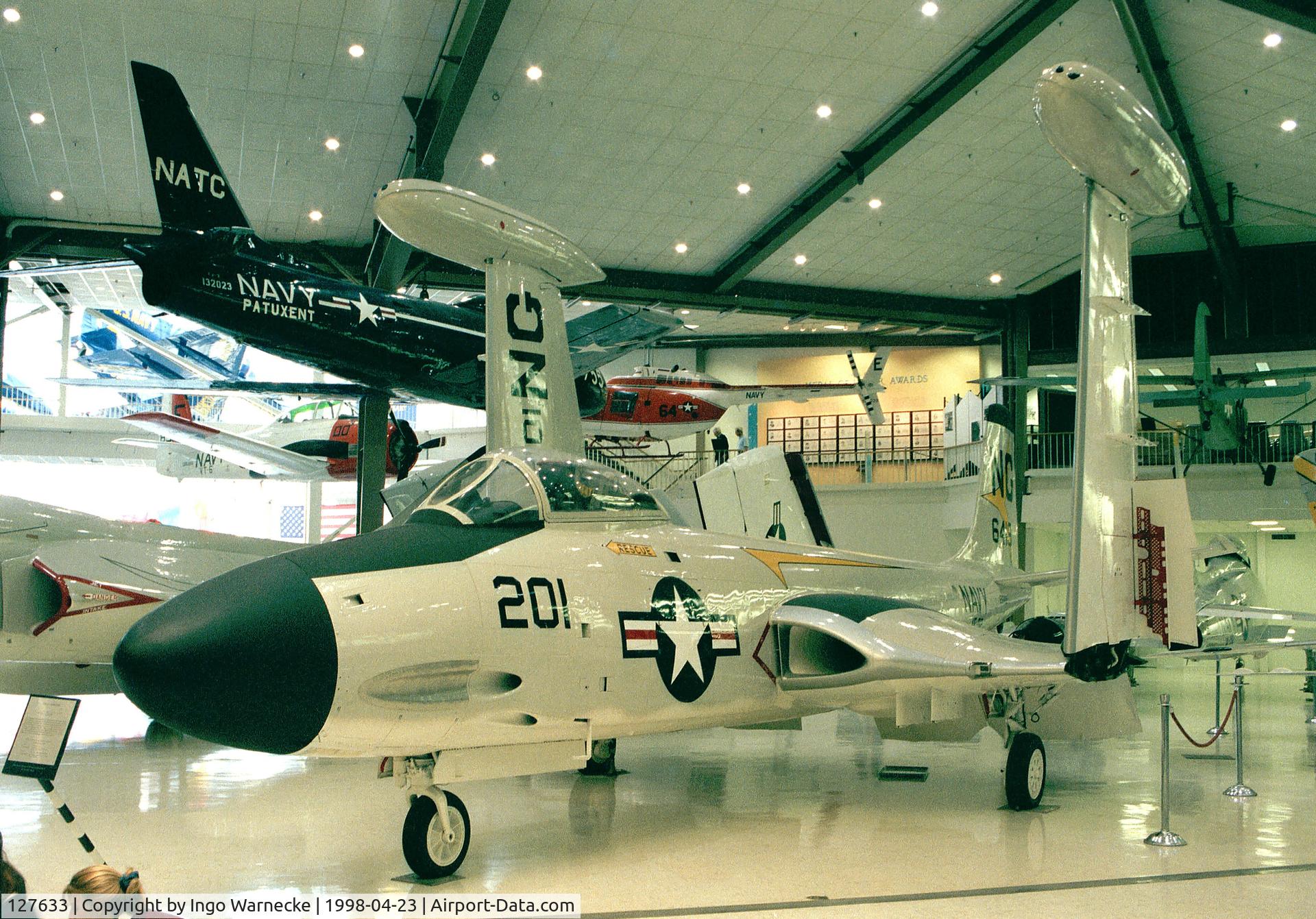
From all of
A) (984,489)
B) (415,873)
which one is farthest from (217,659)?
(984,489)

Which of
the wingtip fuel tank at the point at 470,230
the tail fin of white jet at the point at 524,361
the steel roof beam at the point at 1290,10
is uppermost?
the steel roof beam at the point at 1290,10

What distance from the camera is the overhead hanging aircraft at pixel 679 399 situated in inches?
762

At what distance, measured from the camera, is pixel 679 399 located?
65.9ft

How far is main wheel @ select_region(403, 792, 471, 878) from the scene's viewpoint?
4.73m

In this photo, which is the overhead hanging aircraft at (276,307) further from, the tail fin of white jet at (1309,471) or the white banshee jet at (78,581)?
the tail fin of white jet at (1309,471)

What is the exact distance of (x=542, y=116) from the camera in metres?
12.9

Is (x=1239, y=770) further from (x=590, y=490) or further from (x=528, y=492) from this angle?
(x=528, y=492)

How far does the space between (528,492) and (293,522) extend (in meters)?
23.4

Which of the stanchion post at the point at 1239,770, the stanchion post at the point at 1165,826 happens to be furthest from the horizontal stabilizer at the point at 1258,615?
the stanchion post at the point at 1165,826

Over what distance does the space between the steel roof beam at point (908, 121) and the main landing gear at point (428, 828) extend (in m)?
11.3

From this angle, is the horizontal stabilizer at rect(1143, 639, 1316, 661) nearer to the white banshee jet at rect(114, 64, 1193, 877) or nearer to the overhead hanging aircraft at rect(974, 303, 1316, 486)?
the white banshee jet at rect(114, 64, 1193, 877)

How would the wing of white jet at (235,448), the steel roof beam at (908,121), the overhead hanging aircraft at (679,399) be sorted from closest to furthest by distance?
the steel roof beam at (908,121)
the wing of white jet at (235,448)
the overhead hanging aircraft at (679,399)

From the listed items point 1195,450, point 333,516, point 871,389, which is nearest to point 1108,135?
point 871,389

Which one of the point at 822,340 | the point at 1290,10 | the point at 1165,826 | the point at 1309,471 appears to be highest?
the point at 1290,10
